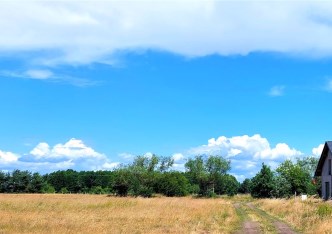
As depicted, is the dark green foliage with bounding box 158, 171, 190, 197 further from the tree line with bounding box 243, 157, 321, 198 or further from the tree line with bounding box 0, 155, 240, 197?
the tree line with bounding box 243, 157, 321, 198

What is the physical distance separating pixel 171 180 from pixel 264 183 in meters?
23.4

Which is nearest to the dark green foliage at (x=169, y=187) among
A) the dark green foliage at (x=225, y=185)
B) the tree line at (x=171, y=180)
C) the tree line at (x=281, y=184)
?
the tree line at (x=171, y=180)

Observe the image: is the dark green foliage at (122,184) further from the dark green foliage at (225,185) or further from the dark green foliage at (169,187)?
the dark green foliage at (225,185)

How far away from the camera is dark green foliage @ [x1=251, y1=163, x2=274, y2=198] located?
75.5 metres

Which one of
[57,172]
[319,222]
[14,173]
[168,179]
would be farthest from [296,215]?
[57,172]

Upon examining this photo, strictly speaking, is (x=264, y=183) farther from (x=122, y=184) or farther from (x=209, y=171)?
(x=209, y=171)

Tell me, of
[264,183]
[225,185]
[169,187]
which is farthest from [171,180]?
[225,185]

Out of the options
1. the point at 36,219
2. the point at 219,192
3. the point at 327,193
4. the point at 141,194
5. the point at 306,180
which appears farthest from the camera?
the point at 219,192

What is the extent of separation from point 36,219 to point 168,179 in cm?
6828

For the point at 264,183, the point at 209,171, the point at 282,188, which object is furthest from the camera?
the point at 209,171

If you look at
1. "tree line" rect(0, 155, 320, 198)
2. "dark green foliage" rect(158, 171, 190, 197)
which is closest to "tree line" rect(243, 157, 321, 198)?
"tree line" rect(0, 155, 320, 198)

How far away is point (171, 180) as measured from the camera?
3693 inches

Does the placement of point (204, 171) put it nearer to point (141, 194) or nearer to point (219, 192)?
point (219, 192)

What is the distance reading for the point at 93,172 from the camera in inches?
7589
